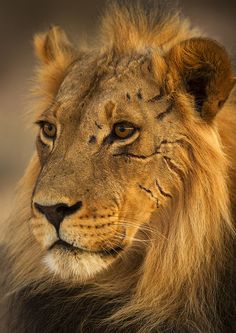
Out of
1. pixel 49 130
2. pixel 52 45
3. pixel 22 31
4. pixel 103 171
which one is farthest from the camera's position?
pixel 22 31

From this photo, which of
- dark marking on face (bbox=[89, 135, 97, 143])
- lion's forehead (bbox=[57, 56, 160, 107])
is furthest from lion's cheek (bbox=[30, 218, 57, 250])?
lion's forehead (bbox=[57, 56, 160, 107])

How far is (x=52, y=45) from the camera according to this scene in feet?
10.9

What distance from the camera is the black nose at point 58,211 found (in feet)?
8.45

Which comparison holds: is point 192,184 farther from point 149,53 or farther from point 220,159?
point 149,53

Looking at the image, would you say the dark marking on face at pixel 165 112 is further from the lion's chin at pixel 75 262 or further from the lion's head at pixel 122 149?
the lion's chin at pixel 75 262

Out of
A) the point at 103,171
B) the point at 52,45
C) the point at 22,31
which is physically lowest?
the point at 103,171

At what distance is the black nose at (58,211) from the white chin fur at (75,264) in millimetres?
99

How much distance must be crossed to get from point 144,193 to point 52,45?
0.88 m

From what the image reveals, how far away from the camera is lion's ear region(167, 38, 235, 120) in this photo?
2.69 m

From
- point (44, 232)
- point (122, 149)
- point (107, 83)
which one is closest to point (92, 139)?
point (122, 149)

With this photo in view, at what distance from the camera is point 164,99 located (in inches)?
110

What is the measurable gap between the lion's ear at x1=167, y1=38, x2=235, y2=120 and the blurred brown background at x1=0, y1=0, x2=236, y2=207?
10.1 ft

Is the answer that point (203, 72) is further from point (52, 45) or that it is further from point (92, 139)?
point (52, 45)

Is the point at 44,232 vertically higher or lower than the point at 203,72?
lower
